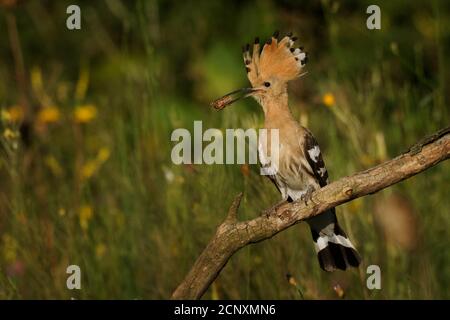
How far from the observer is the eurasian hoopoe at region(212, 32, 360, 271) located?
2.90 metres

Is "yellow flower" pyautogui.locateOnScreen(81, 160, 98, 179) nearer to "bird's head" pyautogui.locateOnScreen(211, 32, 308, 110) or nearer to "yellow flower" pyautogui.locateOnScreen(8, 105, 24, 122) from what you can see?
"yellow flower" pyautogui.locateOnScreen(8, 105, 24, 122)

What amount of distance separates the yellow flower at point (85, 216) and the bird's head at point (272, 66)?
785mm

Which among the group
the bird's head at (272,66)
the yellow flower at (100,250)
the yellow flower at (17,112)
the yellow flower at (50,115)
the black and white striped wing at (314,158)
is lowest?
the yellow flower at (100,250)

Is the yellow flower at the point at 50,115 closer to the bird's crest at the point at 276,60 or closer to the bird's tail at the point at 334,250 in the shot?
the bird's crest at the point at 276,60

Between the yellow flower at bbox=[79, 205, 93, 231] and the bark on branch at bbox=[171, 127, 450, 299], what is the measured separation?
1.15 m

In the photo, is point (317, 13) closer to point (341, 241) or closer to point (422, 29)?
point (422, 29)

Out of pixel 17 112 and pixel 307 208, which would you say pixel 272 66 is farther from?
pixel 17 112

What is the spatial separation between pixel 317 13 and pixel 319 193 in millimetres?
3158

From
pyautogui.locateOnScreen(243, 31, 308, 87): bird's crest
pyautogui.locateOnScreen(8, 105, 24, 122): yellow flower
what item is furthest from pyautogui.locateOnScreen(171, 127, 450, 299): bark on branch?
pyautogui.locateOnScreen(8, 105, 24, 122): yellow flower

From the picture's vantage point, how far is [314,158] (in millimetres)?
2951

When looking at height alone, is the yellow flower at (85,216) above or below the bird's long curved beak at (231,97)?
below

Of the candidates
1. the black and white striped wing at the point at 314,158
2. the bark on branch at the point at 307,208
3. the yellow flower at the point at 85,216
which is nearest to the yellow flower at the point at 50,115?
the yellow flower at the point at 85,216

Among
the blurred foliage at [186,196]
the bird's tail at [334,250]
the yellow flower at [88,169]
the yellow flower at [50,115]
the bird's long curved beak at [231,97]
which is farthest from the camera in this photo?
the yellow flower at [50,115]

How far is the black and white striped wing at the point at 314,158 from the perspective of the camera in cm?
295
